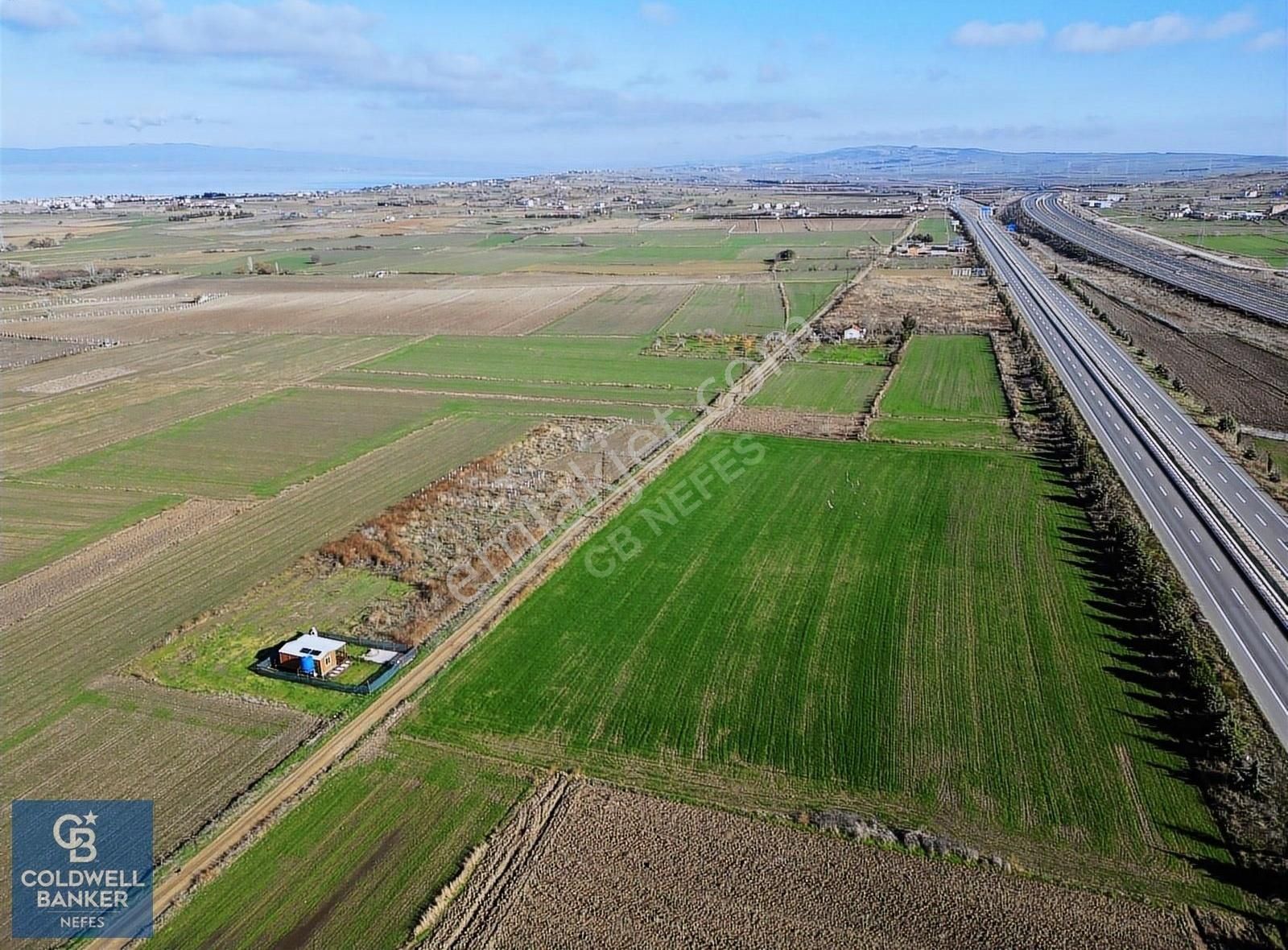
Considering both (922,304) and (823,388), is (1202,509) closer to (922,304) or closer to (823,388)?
(823,388)

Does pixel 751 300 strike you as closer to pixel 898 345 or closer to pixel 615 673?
pixel 898 345

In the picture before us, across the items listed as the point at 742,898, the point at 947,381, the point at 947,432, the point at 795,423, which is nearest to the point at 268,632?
the point at 742,898

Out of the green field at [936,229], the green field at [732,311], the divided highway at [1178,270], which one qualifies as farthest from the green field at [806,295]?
the green field at [936,229]

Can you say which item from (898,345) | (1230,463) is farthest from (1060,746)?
(898,345)

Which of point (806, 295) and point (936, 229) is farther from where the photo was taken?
point (936, 229)

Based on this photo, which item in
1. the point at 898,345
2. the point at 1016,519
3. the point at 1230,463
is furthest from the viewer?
the point at 898,345

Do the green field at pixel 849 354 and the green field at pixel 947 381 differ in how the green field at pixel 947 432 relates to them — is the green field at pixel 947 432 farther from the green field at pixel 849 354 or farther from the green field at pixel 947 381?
the green field at pixel 849 354
